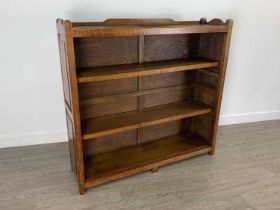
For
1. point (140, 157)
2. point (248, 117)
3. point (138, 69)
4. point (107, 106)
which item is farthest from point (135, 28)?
point (248, 117)

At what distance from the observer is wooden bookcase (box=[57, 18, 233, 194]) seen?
1551mm

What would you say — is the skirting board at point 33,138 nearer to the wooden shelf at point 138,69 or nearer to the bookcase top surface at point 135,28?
the wooden shelf at point 138,69

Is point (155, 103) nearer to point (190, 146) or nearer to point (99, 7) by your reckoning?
point (190, 146)

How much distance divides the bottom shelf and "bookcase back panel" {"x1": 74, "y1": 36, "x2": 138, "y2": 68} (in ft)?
2.29

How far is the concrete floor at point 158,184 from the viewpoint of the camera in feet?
5.14

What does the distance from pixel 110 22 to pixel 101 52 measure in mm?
200

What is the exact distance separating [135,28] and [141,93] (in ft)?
1.86

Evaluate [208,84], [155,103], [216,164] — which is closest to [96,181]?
[155,103]

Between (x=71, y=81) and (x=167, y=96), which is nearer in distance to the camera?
(x=71, y=81)

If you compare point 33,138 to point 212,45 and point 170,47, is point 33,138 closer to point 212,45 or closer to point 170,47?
point 170,47

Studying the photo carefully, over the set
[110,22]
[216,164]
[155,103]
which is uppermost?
[110,22]

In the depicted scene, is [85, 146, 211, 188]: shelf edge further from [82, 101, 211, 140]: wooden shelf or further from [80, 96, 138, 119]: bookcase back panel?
[80, 96, 138, 119]: bookcase back panel

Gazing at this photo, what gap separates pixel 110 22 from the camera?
1.62 metres

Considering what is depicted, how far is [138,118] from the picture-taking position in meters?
1.77
